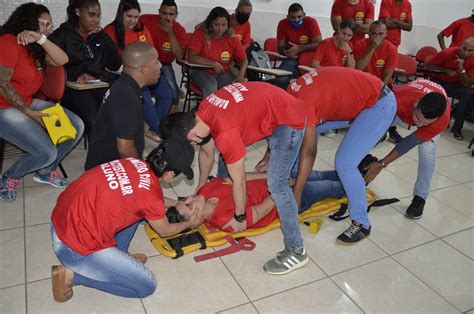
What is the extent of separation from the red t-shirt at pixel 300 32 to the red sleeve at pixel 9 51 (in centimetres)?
354

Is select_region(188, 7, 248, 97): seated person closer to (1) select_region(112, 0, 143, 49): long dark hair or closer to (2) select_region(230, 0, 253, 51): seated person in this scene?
(2) select_region(230, 0, 253, 51): seated person

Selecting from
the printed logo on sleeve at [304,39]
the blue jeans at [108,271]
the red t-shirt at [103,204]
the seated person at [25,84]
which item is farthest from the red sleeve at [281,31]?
the blue jeans at [108,271]

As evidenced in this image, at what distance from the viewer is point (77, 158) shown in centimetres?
365

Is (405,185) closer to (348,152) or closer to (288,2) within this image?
(348,152)

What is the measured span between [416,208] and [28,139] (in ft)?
9.61

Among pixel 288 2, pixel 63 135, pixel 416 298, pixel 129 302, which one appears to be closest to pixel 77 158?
pixel 63 135

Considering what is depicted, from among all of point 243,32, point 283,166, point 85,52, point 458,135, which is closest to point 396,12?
point 458,135

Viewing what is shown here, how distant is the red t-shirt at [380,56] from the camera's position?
4566 millimetres

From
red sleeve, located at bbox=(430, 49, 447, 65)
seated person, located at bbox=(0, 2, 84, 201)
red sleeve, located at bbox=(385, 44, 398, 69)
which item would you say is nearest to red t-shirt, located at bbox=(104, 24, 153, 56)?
seated person, located at bbox=(0, 2, 84, 201)

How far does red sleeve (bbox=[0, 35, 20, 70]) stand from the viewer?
265cm

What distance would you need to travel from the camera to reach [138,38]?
4008 mm

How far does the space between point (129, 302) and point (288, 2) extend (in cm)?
536

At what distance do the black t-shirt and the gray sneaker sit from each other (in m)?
1.11

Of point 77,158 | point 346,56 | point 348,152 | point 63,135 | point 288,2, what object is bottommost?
point 77,158
